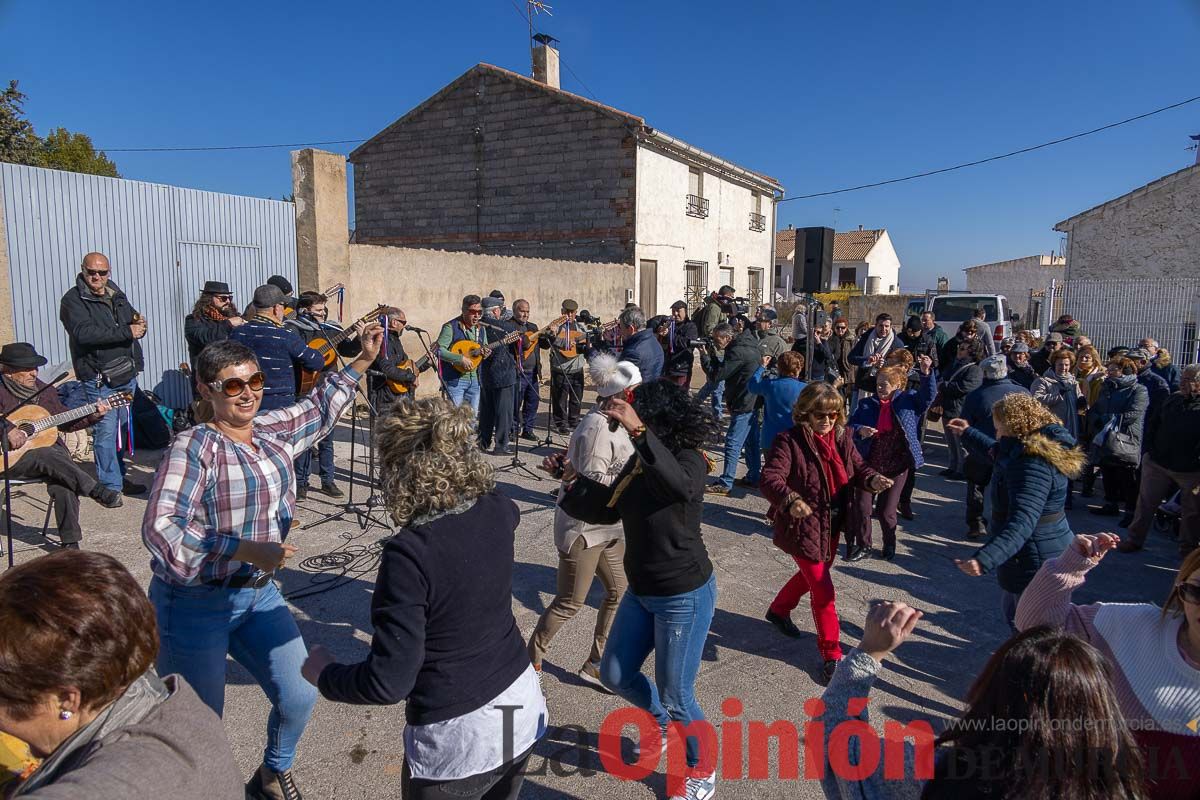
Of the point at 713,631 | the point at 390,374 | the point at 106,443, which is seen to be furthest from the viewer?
the point at 390,374

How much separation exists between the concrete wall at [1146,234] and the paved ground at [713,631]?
671 inches

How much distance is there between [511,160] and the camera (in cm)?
1859

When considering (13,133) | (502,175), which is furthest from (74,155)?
(502,175)

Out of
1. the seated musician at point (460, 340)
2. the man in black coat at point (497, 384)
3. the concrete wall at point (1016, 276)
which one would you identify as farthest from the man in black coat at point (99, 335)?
the concrete wall at point (1016, 276)

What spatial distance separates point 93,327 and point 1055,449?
22.1 feet

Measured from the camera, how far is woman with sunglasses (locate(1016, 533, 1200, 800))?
1747 millimetres

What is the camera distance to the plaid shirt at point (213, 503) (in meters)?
2.14

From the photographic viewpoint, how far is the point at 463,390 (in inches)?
311

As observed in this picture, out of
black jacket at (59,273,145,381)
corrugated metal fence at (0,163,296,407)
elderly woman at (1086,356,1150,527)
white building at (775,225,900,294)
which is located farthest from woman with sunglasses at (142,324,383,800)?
white building at (775,225,900,294)

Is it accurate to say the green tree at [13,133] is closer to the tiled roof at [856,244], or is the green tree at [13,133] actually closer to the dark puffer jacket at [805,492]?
the dark puffer jacket at [805,492]

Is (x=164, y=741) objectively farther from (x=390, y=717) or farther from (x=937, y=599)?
(x=937, y=599)

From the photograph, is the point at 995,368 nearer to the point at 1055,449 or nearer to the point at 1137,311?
the point at 1055,449

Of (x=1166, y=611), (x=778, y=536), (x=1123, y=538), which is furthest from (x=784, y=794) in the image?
(x=1123, y=538)

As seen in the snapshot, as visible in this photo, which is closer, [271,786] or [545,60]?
[271,786]
